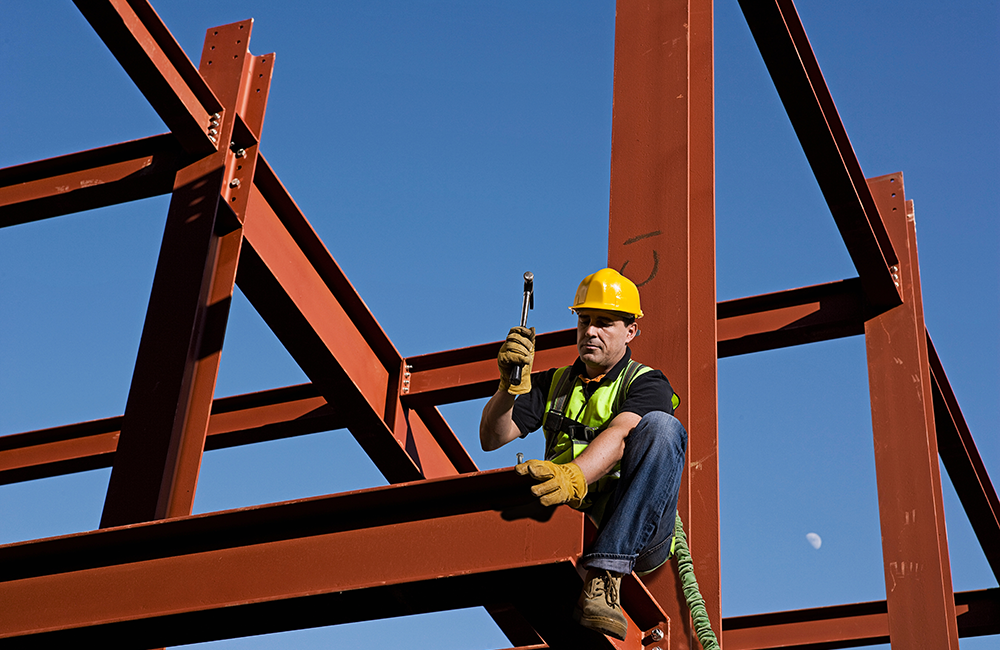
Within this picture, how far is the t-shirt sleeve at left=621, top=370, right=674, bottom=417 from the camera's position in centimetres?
499

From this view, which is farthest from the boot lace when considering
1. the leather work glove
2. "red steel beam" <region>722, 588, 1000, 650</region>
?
"red steel beam" <region>722, 588, 1000, 650</region>

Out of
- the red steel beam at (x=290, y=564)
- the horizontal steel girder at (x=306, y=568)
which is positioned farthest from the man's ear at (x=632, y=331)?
the red steel beam at (x=290, y=564)

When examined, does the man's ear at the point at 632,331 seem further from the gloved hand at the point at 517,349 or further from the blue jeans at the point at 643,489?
the blue jeans at the point at 643,489

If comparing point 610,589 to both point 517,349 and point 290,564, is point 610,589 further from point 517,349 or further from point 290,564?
point 290,564

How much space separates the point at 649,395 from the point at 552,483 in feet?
3.06

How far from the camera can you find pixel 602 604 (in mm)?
4324

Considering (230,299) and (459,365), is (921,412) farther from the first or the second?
(230,299)

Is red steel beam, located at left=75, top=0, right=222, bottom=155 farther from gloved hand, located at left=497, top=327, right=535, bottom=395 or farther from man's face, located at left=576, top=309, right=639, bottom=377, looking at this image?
gloved hand, located at left=497, top=327, right=535, bottom=395

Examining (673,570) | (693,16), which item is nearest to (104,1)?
(693,16)

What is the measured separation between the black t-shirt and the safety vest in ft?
0.16

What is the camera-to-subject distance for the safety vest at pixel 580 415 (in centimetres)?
523

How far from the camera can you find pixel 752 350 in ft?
36.7

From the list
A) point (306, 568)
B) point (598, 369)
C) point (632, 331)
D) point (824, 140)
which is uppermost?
point (824, 140)

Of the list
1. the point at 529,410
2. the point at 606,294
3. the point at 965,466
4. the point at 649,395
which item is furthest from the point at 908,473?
the point at 649,395
